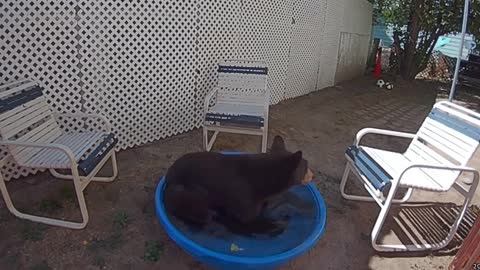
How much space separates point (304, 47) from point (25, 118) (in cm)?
547

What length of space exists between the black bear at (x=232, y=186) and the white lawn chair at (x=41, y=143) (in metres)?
0.67

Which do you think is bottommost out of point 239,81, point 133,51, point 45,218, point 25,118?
point 45,218

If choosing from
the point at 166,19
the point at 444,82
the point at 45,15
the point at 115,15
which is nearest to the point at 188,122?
the point at 166,19

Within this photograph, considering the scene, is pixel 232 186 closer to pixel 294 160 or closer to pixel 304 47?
pixel 294 160

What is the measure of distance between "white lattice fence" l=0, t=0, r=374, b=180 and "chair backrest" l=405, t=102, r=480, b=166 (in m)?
2.76

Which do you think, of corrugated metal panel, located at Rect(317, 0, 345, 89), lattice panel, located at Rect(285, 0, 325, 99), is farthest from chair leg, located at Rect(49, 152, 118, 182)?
corrugated metal panel, located at Rect(317, 0, 345, 89)

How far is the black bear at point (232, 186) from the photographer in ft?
7.17

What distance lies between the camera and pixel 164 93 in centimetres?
410

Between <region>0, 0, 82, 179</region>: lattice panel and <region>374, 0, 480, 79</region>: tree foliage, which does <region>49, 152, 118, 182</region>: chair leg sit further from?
<region>374, 0, 480, 79</region>: tree foliage

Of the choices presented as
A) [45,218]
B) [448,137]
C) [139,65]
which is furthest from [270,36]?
[45,218]

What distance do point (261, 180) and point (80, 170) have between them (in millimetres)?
1315

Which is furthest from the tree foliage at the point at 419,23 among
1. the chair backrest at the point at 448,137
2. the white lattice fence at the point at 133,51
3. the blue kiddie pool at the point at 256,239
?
the blue kiddie pool at the point at 256,239

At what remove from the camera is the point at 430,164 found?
8.43ft

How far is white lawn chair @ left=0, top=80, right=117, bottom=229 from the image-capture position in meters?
2.36
